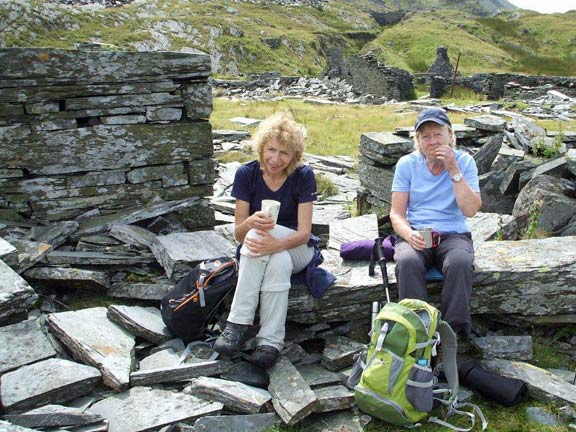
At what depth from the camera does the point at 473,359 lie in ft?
14.7

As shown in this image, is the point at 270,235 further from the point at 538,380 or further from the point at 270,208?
the point at 538,380

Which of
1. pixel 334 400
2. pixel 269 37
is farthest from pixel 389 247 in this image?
pixel 269 37

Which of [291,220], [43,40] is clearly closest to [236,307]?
[291,220]

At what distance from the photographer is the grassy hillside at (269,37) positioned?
45.4 metres

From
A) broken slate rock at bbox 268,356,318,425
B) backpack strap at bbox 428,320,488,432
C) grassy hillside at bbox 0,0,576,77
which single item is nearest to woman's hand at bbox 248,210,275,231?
broken slate rock at bbox 268,356,318,425

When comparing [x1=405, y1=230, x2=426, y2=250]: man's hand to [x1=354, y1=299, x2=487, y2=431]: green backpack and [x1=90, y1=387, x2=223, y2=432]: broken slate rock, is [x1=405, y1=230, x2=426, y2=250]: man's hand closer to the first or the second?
[x1=354, y1=299, x2=487, y2=431]: green backpack

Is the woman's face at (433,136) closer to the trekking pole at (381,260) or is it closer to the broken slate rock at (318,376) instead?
the trekking pole at (381,260)

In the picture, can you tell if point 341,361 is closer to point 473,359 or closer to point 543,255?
point 473,359

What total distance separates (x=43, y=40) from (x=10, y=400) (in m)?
45.7

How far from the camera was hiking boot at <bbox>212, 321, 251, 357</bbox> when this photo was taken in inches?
158

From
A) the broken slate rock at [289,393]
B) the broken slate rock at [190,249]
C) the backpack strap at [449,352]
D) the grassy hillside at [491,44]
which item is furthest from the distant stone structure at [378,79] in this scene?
the broken slate rock at [289,393]

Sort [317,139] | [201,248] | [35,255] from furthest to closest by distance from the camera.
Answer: [317,139] → [201,248] → [35,255]

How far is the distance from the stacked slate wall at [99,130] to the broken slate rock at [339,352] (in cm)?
282

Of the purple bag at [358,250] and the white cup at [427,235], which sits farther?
the purple bag at [358,250]
